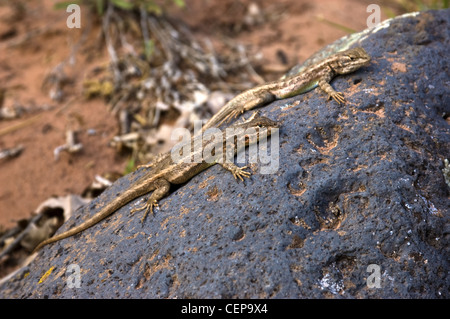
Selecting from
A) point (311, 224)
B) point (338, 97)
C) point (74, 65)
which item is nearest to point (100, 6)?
point (74, 65)

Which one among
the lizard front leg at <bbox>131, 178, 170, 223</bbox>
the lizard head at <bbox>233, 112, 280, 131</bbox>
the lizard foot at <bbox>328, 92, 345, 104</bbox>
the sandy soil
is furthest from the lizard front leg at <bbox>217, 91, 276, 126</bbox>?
the sandy soil

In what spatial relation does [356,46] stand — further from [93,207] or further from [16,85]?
[16,85]

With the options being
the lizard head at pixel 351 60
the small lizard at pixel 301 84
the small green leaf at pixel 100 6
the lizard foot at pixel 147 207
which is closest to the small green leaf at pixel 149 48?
the small green leaf at pixel 100 6

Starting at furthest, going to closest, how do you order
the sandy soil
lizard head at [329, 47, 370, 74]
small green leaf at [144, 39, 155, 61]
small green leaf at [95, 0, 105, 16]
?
small green leaf at [95, 0, 105, 16], small green leaf at [144, 39, 155, 61], the sandy soil, lizard head at [329, 47, 370, 74]

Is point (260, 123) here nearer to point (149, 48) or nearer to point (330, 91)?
point (330, 91)

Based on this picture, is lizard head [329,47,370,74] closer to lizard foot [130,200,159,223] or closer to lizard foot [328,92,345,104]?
lizard foot [328,92,345,104]

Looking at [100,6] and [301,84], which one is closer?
[301,84]
